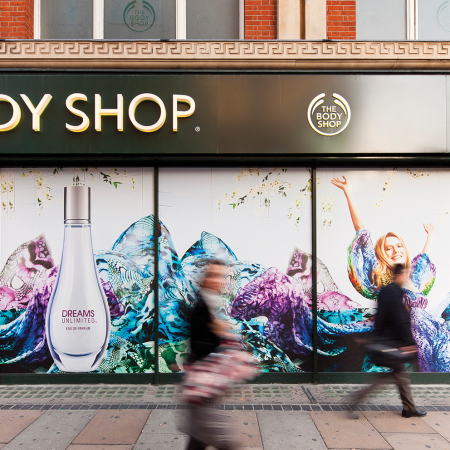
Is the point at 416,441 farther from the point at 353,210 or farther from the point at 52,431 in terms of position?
the point at 52,431

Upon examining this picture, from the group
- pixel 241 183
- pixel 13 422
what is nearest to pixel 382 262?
pixel 241 183

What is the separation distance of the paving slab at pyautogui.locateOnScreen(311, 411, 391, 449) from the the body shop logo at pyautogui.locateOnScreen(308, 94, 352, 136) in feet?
12.5

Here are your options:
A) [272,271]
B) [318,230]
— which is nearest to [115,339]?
[272,271]

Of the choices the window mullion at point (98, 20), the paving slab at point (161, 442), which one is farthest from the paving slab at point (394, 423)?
the window mullion at point (98, 20)

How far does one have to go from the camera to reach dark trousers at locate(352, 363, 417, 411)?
13.3ft

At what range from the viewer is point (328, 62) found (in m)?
5.29

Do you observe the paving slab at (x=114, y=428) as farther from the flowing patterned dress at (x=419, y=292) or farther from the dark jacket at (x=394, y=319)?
the flowing patterned dress at (x=419, y=292)

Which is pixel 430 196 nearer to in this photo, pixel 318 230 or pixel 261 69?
pixel 318 230

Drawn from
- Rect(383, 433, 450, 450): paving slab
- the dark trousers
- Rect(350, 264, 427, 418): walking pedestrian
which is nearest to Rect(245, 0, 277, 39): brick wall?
Rect(350, 264, 427, 418): walking pedestrian

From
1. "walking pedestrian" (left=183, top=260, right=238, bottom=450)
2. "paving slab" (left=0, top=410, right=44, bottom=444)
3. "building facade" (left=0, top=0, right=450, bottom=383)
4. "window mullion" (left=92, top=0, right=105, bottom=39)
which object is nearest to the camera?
"walking pedestrian" (left=183, top=260, right=238, bottom=450)

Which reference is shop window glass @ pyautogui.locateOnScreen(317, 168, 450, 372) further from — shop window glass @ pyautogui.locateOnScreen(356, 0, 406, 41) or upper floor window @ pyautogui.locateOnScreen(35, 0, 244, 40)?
upper floor window @ pyautogui.locateOnScreen(35, 0, 244, 40)

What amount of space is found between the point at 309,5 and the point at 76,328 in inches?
242

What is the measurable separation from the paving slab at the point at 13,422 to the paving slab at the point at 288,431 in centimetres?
268

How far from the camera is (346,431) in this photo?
387cm
